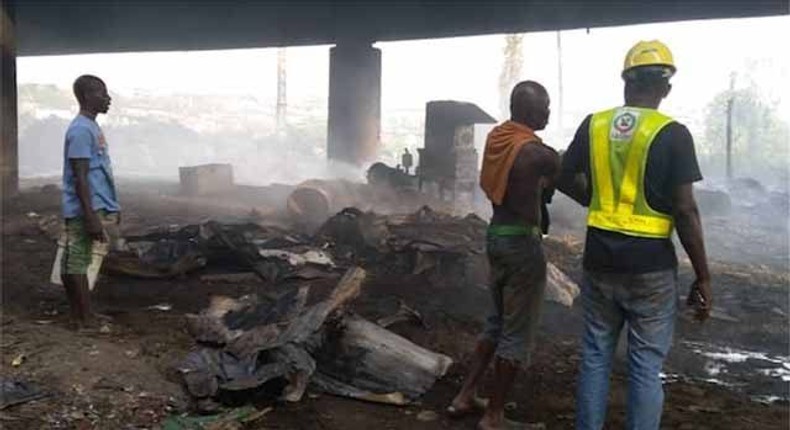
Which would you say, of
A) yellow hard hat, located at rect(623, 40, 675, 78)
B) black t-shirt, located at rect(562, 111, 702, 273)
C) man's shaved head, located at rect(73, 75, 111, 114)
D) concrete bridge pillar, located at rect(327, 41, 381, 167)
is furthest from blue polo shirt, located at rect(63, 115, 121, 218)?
concrete bridge pillar, located at rect(327, 41, 381, 167)

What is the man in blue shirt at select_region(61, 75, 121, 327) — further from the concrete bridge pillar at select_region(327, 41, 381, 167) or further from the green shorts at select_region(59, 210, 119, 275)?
the concrete bridge pillar at select_region(327, 41, 381, 167)

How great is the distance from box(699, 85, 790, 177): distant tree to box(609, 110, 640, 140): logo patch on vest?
2654 cm

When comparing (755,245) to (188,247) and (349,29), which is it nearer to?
(188,247)

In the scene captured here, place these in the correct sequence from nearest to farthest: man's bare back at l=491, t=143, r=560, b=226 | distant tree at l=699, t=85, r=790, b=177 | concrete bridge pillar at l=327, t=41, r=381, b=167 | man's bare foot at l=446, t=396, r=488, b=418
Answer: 1. man's bare back at l=491, t=143, r=560, b=226
2. man's bare foot at l=446, t=396, r=488, b=418
3. concrete bridge pillar at l=327, t=41, r=381, b=167
4. distant tree at l=699, t=85, r=790, b=177

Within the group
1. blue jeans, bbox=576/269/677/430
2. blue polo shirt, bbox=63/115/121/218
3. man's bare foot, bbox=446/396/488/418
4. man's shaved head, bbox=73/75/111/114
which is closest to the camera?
blue jeans, bbox=576/269/677/430

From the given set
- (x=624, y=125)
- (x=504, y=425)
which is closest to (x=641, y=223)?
(x=624, y=125)

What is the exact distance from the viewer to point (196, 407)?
381cm

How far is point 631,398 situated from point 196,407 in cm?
228

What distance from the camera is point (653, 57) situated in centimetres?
308

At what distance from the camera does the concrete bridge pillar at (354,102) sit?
1941cm

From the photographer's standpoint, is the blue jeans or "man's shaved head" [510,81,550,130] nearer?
the blue jeans

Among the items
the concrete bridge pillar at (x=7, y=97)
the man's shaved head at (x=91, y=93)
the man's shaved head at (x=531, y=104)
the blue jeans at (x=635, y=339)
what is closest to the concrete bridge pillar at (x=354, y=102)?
the concrete bridge pillar at (x=7, y=97)

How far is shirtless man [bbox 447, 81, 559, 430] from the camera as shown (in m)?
3.61

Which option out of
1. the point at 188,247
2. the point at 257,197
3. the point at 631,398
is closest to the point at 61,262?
the point at 188,247
